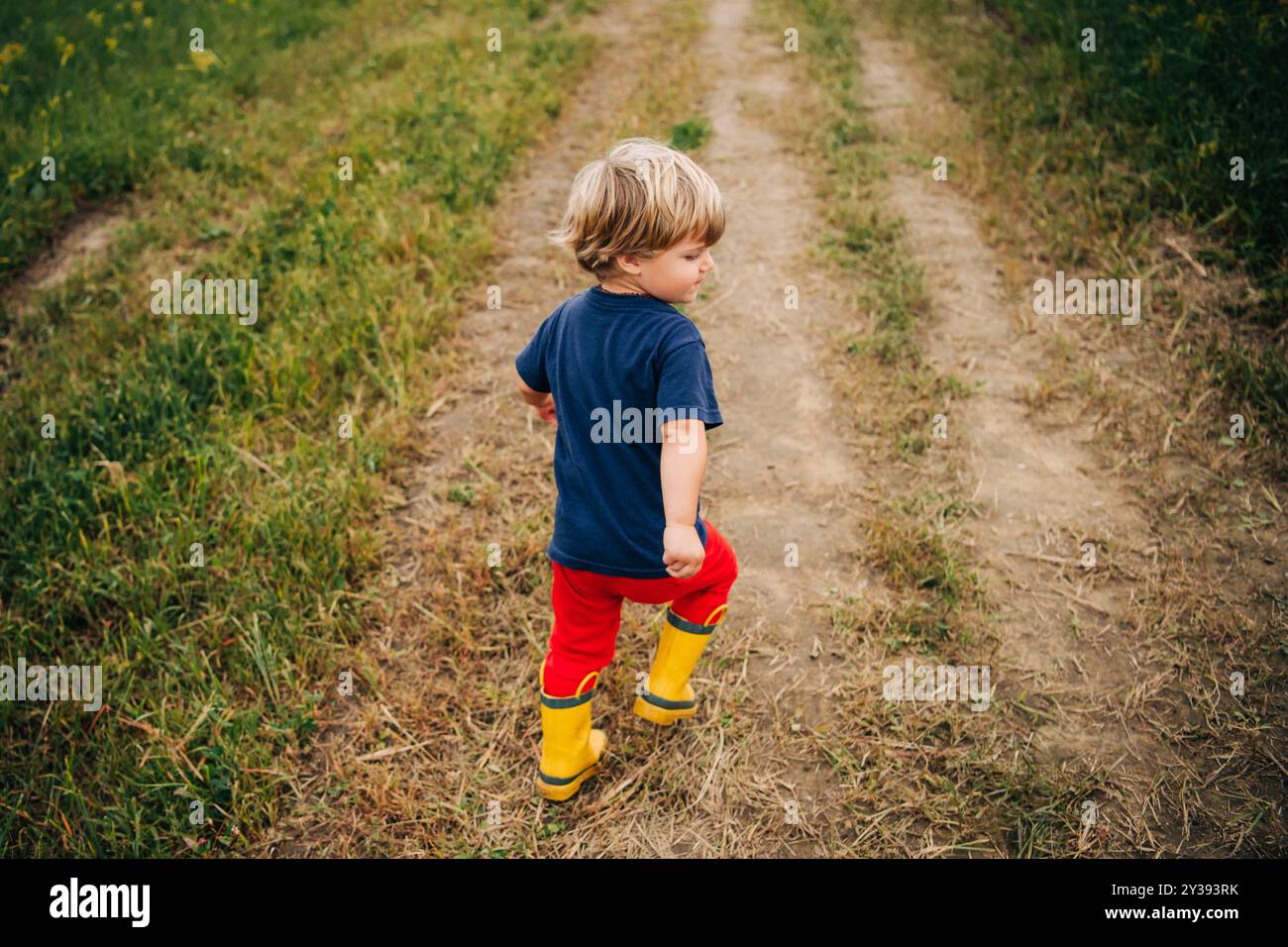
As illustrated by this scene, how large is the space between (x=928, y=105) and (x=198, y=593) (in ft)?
23.0

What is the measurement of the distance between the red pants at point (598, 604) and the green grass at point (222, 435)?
1127 millimetres

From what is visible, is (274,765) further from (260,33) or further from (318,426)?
(260,33)

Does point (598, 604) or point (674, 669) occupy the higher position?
point (598, 604)

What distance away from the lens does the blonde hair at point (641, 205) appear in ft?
7.07

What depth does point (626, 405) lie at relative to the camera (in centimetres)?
227

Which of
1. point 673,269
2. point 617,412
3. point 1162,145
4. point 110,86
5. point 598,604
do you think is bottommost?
point 598,604

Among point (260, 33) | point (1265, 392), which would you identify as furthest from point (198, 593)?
point (260, 33)

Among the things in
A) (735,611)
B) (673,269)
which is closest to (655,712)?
(735,611)

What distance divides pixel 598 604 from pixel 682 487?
1.96 feet

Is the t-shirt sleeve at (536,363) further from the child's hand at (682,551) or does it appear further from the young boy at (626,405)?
the child's hand at (682,551)

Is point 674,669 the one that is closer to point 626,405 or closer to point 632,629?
point 632,629

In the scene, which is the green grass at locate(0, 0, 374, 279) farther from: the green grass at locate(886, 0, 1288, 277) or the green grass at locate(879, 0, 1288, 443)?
the green grass at locate(886, 0, 1288, 277)

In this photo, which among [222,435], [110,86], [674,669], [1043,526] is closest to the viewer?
[674,669]

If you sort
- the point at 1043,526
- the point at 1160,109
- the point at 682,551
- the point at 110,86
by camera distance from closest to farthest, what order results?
the point at 682,551 → the point at 1043,526 → the point at 1160,109 → the point at 110,86
